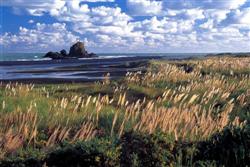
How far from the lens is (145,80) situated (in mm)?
21797

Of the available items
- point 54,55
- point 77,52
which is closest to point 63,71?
point 54,55

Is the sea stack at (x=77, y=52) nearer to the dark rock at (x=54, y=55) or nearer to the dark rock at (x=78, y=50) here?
the dark rock at (x=78, y=50)

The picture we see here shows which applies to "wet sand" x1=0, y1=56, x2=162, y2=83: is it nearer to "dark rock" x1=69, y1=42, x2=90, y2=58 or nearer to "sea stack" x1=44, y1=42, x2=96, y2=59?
"sea stack" x1=44, y1=42, x2=96, y2=59

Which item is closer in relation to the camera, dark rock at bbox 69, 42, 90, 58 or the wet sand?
the wet sand

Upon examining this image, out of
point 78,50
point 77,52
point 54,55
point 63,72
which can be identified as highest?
point 63,72

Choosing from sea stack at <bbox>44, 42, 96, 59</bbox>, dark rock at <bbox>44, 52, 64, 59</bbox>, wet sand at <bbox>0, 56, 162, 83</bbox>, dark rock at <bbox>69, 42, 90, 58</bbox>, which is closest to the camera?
wet sand at <bbox>0, 56, 162, 83</bbox>

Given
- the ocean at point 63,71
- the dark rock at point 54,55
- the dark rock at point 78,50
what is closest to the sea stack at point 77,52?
the dark rock at point 78,50

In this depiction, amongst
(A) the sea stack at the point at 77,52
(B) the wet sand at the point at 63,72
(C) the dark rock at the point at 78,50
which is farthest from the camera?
(C) the dark rock at the point at 78,50

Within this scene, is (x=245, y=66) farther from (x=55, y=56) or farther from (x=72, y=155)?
(x=55, y=56)

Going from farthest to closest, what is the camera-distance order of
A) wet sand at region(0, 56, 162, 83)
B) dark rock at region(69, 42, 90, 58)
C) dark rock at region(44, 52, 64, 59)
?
dark rock at region(69, 42, 90, 58) → dark rock at region(44, 52, 64, 59) → wet sand at region(0, 56, 162, 83)

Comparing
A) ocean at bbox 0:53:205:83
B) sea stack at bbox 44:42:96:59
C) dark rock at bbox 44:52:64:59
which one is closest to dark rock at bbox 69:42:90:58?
sea stack at bbox 44:42:96:59

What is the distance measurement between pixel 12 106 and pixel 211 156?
212 inches

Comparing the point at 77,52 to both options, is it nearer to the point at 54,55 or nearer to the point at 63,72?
the point at 54,55

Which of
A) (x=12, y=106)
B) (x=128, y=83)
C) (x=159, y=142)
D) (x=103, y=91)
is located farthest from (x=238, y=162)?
(x=128, y=83)
